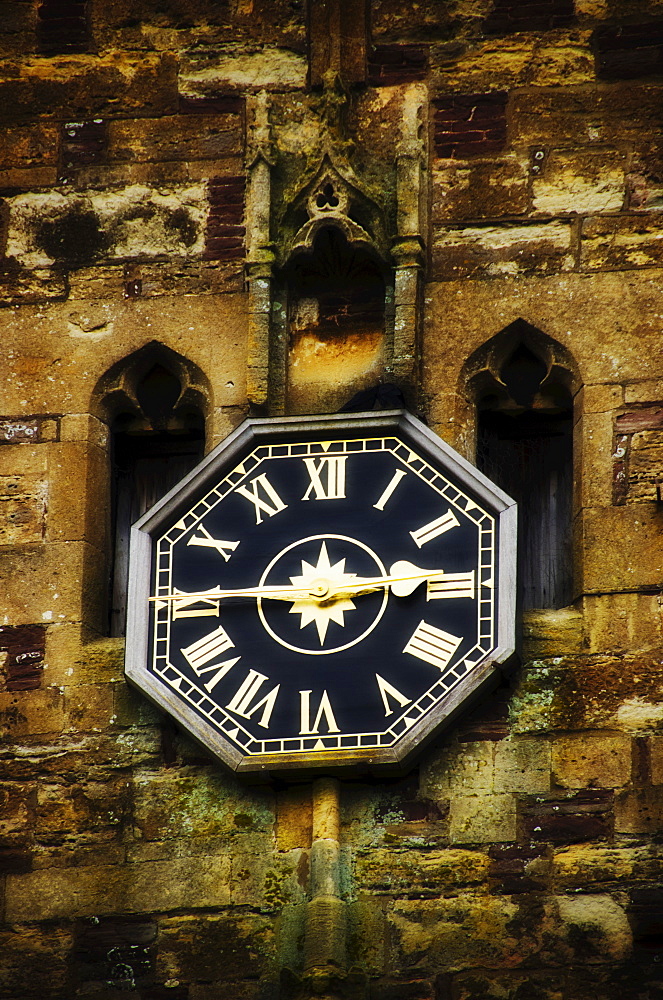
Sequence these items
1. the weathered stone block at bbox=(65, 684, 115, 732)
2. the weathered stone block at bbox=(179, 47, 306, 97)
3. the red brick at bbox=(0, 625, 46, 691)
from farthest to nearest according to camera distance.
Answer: the weathered stone block at bbox=(179, 47, 306, 97), the red brick at bbox=(0, 625, 46, 691), the weathered stone block at bbox=(65, 684, 115, 732)

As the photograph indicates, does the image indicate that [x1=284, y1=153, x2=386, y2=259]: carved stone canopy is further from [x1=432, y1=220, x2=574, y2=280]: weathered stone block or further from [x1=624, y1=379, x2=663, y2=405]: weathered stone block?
[x1=624, y1=379, x2=663, y2=405]: weathered stone block

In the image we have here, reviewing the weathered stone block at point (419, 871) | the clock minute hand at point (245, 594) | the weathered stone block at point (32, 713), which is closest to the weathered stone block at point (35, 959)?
the weathered stone block at point (32, 713)

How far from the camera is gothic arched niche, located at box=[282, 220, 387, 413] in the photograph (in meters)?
15.6

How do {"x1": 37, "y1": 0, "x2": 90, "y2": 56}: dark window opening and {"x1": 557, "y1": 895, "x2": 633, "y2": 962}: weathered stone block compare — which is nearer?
{"x1": 557, "y1": 895, "x2": 633, "y2": 962}: weathered stone block

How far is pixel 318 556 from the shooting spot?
1495 centimetres

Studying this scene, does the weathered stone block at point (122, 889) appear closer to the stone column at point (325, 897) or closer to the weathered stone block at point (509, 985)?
the stone column at point (325, 897)

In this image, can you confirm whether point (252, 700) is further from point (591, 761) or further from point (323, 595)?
point (591, 761)

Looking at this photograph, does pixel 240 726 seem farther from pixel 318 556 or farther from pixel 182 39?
pixel 182 39

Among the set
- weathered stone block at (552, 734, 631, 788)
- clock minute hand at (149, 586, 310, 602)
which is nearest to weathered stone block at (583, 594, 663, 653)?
weathered stone block at (552, 734, 631, 788)

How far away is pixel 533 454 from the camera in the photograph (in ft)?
51.4

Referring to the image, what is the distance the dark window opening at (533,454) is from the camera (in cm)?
1544

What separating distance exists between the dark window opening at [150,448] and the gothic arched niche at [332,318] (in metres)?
0.52

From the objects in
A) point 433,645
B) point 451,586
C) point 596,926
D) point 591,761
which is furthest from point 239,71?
point 596,926

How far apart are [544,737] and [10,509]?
251cm
